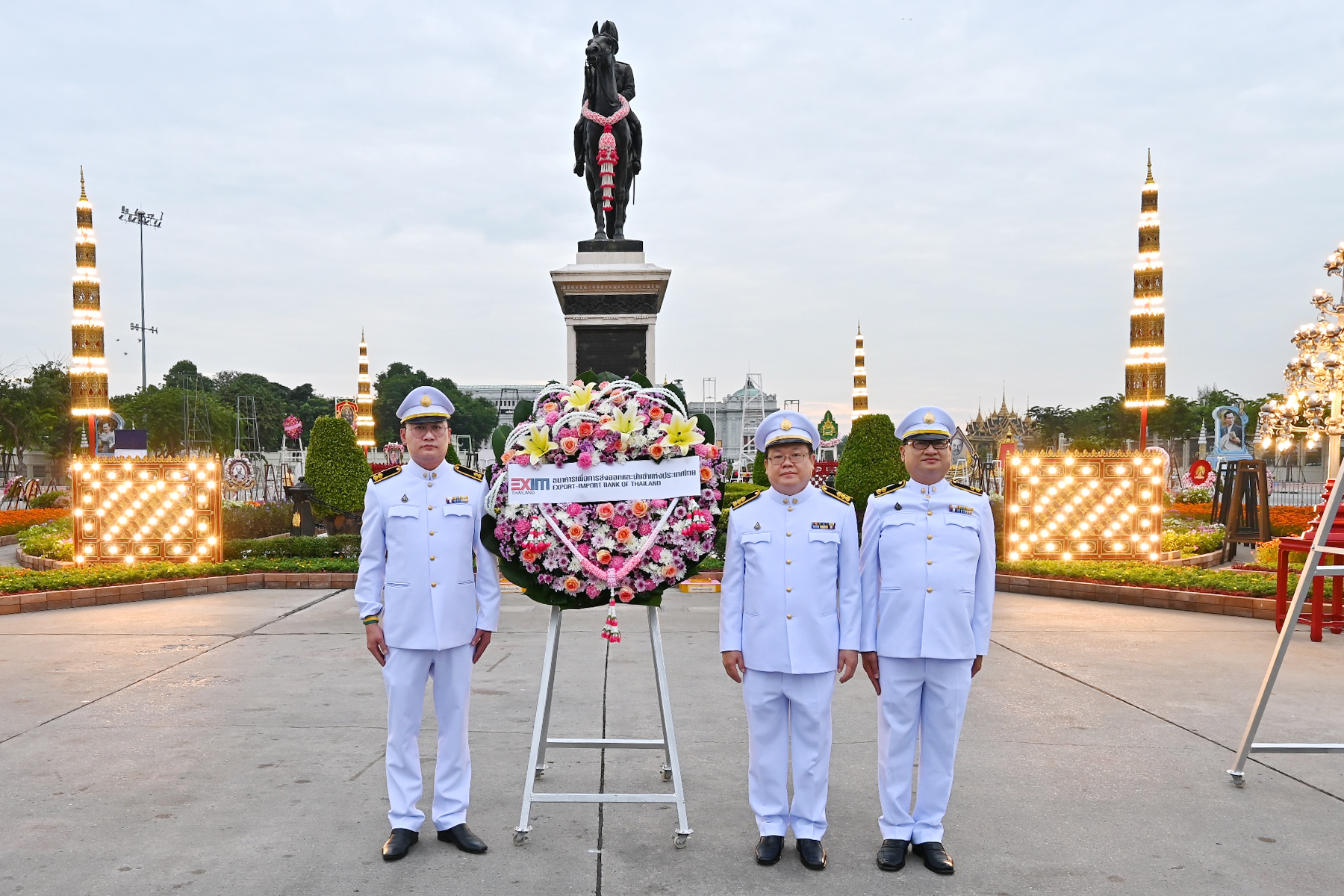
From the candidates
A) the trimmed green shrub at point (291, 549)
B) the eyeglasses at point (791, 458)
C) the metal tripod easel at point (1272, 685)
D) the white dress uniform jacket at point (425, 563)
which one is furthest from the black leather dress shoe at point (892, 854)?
the trimmed green shrub at point (291, 549)

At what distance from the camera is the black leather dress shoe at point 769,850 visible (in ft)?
11.2

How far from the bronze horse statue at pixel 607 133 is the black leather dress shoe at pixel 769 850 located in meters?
9.81

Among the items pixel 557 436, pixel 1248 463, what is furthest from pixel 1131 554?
pixel 557 436

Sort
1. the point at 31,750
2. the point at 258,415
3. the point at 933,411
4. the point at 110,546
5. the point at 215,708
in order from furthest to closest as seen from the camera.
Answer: the point at 258,415 < the point at 110,546 < the point at 215,708 < the point at 31,750 < the point at 933,411

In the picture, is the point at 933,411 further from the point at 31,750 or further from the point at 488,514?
the point at 31,750

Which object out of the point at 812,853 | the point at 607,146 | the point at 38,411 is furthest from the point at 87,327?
the point at 38,411

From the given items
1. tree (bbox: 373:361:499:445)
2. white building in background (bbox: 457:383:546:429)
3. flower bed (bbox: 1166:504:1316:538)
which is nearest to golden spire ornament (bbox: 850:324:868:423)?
flower bed (bbox: 1166:504:1316:538)

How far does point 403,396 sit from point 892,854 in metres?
98.3

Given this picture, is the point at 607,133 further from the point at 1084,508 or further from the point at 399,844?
the point at 399,844

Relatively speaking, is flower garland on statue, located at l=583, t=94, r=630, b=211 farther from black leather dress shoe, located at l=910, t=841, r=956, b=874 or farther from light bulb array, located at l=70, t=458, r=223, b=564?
black leather dress shoe, located at l=910, t=841, r=956, b=874

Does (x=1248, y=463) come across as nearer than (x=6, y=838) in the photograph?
No

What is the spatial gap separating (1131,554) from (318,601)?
9772 mm

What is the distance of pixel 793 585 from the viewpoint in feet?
11.5

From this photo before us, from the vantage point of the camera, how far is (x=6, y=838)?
3604mm
